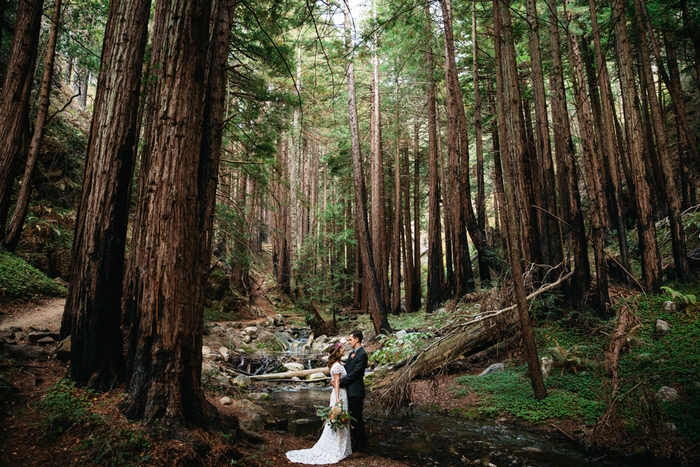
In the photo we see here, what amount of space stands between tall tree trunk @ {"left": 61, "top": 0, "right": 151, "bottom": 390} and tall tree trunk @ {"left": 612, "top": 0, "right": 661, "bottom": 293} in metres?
9.94

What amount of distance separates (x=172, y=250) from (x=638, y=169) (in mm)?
9731

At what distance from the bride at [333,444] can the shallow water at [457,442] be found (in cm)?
72

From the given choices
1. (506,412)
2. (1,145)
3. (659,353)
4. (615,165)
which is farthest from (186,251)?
(615,165)

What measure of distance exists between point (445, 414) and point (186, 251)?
227 inches

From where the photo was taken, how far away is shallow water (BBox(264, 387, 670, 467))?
4.95 metres

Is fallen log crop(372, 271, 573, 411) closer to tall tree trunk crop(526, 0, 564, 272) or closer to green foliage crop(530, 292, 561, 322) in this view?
green foliage crop(530, 292, 561, 322)

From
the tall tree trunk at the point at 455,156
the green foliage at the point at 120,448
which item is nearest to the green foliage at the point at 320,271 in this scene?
the tall tree trunk at the point at 455,156

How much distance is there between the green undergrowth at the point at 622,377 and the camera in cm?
510

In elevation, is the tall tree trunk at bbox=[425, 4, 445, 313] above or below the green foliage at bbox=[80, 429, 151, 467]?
above

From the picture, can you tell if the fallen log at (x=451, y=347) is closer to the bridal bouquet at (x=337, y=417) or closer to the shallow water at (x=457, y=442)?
the shallow water at (x=457, y=442)

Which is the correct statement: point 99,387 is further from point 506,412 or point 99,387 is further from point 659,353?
point 659,353

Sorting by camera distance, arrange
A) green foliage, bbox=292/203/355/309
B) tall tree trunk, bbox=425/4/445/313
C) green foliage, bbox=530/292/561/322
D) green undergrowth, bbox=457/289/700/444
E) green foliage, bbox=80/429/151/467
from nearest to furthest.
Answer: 1. green foliage, bbox=80/429/151/467
2. green undergrowth, bbox=457/289/700/444
3. green foliage, bbox=530/292/561/322
4. tall tree trunk, bbox=425/4/445/313
5. green foliage, bbox=292/203/355/309

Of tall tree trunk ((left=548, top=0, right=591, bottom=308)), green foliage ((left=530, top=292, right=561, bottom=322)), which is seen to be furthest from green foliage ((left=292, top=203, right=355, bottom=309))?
tall tree trunk ((left=548, top=0, right=591, bottom=308))

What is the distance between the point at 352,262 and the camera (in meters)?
28.1
